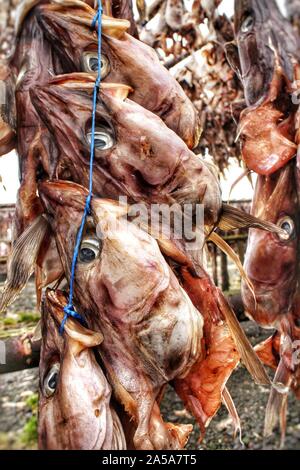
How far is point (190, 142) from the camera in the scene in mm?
1423

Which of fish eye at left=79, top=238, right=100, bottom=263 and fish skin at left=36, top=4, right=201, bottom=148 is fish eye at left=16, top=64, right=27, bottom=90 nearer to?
fish skin at left=36, top=4, right=201, bottom=148

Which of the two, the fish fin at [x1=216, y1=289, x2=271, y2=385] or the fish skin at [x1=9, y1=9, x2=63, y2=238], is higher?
the fish skin at [x1=9, y1=9, x2=63, y2=238]

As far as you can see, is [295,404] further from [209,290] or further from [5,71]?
[5,71]

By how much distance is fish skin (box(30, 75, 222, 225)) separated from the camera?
1166 millimetres

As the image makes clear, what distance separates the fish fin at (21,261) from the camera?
3.93ft

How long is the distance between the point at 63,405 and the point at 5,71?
0.96m

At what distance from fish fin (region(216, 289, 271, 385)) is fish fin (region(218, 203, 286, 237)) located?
0.19 metres

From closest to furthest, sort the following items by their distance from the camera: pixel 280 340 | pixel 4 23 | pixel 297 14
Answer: pixel 4 23
pixel 297 14
pixel 280 340

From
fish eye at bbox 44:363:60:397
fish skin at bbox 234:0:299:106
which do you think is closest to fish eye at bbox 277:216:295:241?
fish skin at bbox 234:0:299:106

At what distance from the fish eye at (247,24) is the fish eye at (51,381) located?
4.93 feet

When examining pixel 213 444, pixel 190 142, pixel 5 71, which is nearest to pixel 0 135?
pixel 5 71

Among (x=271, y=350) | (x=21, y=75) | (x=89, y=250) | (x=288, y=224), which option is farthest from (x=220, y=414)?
(x=21, y=75)

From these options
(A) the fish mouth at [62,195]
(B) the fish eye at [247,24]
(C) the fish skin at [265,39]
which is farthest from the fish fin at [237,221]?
(B) the fish eye at [247,24]

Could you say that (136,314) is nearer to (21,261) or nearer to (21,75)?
(21,261)
